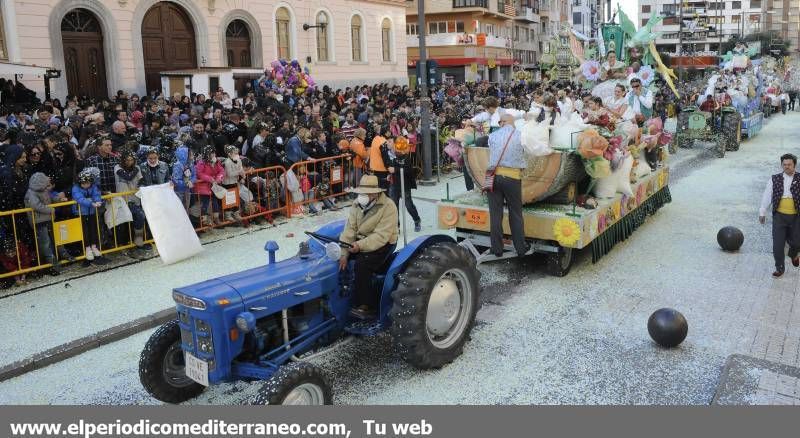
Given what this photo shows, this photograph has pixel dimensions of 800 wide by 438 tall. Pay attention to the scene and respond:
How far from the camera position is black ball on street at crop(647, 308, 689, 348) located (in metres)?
6.02

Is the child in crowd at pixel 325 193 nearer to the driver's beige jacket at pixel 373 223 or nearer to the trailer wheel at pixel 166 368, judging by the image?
the driver's beige jacket at pixel 373 223

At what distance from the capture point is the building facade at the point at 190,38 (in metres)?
19.4

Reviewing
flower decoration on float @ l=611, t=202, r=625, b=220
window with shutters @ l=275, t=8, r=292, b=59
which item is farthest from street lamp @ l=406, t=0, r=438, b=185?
window with shutters @ l=275, t=8, r=292, b=59

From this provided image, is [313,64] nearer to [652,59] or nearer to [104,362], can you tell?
[652,59]

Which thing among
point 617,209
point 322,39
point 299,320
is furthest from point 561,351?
point 322,39

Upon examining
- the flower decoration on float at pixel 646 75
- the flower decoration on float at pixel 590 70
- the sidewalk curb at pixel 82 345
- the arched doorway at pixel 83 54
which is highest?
the arched doorway at pixel 83 54

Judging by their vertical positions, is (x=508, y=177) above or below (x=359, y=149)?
below

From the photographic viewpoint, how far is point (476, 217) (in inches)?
345

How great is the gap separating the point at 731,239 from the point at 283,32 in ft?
75.1

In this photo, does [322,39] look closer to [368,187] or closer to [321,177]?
[321,177]

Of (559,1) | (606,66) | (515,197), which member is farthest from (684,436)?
(559,1)

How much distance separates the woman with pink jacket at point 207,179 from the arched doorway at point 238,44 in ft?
56.1

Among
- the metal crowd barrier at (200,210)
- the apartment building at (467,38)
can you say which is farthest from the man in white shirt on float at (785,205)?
the apartment building at (467,38)

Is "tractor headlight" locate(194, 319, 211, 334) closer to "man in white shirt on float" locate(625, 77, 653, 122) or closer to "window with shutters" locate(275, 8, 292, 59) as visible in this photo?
"man in white shirt on float" locate(625, 77, 653, 122)
